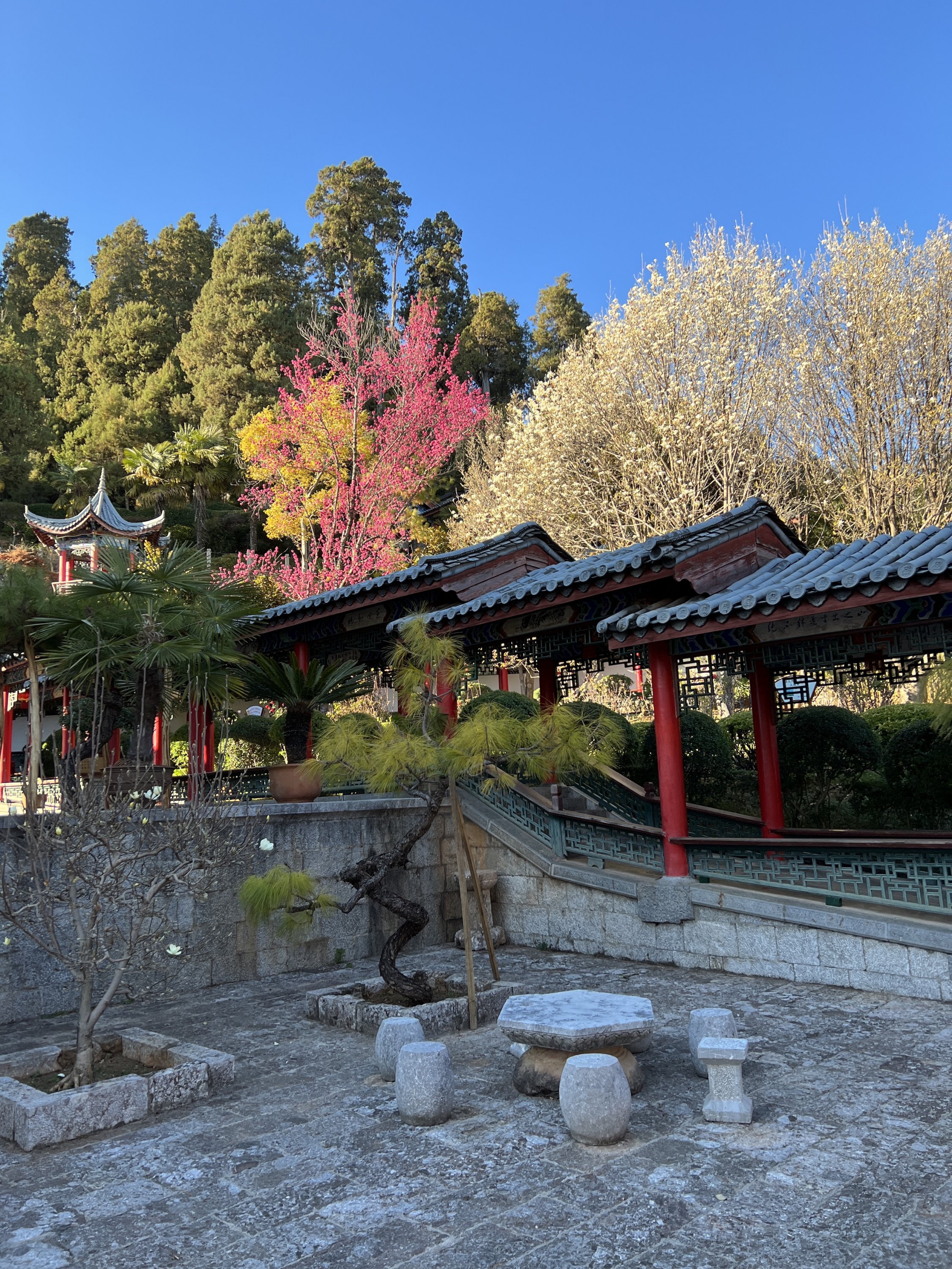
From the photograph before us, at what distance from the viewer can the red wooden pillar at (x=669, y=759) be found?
8734 mm

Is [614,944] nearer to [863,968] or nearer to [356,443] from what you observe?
[863,968]

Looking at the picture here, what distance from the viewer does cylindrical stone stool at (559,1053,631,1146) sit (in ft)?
14.4

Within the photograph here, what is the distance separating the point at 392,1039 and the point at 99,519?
20621 millimetres

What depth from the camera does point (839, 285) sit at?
17.6 meters

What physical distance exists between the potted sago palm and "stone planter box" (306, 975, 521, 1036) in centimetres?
283

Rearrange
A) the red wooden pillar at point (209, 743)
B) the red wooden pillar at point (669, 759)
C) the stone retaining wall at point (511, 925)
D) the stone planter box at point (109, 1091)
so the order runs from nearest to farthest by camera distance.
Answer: the stone planter box at point (109, 1091) < the stone retaining wall at point (511, 925) < the red wooden pillar at point (669, 759) < the red wooden pillar at point (209, 743)

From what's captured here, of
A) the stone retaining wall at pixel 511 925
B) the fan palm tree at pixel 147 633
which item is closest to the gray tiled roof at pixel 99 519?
the fan palm tree at pixel 147 633

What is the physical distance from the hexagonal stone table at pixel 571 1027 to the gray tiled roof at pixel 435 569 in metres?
6.34

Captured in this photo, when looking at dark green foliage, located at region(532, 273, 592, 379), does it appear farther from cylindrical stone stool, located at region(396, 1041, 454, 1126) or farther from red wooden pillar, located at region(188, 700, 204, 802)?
cylindrical stone stool, located at region(396, 1041, 454, 1126)

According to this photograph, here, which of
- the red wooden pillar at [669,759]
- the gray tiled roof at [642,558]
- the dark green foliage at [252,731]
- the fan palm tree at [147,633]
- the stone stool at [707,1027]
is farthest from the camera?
the dark green foliage at [252,731]

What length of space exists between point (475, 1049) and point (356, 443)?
1879 centimetres

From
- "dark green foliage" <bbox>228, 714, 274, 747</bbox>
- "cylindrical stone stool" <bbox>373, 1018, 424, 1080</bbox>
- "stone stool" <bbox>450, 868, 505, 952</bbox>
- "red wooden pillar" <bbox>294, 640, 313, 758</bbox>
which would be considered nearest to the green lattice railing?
"stone stool" <bbox>450, 868, 505, 952</bbox>

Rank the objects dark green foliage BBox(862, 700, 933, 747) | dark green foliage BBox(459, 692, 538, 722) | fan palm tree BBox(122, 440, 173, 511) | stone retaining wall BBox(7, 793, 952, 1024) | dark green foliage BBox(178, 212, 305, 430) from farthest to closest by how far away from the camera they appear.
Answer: dark green foliage BBox(178, 212, 305, 430)
fan palm tree BBox(122, 440, 173, 511)
dark green foliage BBox(862, 700, 933, 747)
dark green foliage BBox(459, 692, 538, 722)
stone retaining wall BBox(7, 793, 952, 1024)

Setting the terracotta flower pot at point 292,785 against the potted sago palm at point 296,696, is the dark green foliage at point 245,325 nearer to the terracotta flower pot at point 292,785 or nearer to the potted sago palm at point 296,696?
the potted sago palm at point 296,696
